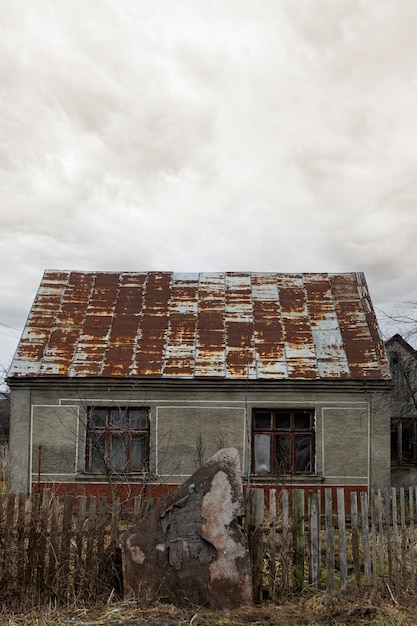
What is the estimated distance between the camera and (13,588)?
21.0 ft

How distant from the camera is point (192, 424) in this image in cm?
1266

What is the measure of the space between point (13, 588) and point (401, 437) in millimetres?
15216

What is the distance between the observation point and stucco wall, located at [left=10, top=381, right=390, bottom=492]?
12.6m

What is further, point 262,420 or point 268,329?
point 268,329

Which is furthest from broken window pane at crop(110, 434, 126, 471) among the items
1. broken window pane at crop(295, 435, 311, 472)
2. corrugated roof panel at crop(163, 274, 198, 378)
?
broken window pane at crop(295, 435, 311, 472)

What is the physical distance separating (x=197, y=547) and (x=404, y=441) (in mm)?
15776

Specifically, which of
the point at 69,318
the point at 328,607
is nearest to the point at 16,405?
the point at 69,318

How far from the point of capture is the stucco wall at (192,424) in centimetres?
1256

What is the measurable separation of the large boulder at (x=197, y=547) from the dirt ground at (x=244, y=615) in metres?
0.17

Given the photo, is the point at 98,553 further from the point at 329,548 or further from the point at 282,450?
the point at 282,450

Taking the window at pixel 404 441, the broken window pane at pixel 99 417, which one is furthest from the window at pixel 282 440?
the window at pixel 404 441

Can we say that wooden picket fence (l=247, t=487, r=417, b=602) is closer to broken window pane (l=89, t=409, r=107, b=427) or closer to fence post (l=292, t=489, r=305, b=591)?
fence post (l=292, t=489, r=305, b=591)

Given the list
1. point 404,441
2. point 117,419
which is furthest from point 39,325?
point 404,441

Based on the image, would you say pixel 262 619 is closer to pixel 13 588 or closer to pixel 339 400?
pixel 13 588
